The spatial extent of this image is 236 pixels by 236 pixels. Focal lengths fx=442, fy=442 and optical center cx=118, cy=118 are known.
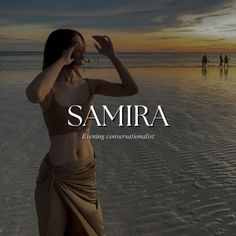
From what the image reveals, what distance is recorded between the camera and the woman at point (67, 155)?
2.97 metres

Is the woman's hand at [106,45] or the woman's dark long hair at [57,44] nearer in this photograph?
the woman's dark long hair at [57,44]

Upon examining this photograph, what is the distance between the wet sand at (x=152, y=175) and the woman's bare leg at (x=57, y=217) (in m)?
2.07

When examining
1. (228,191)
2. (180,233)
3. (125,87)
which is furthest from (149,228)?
(125,87)

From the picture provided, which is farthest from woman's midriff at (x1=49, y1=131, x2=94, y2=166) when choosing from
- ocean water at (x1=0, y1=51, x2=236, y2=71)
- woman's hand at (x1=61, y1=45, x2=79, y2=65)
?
ocean water at (x1=0, y1=51, x2=236, y2=71)

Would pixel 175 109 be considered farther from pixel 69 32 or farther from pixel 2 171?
pixel 69 32

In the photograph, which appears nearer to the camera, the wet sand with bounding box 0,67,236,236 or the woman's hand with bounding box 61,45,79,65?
the woman's hand with bounding box 61,45,79,65

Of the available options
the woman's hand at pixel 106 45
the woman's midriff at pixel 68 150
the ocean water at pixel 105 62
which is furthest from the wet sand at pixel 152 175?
the ocean water at pixel 105 62

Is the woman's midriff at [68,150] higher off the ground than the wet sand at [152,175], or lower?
higher

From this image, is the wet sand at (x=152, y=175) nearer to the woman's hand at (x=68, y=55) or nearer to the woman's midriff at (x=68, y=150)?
the woman's midriff at (x=68, y=150)

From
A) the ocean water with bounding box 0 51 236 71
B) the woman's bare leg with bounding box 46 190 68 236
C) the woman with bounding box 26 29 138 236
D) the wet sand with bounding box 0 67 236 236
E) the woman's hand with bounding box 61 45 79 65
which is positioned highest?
the woman's hand with bounding box 61 45 79 65

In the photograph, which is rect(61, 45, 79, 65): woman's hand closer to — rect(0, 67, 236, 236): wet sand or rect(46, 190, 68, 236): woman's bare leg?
rect(46, 190, 68, 236): woman's bare leg

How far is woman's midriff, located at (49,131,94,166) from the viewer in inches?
120

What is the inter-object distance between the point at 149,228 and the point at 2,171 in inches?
124

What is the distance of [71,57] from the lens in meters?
3.00
